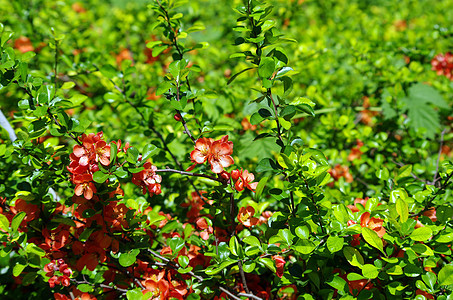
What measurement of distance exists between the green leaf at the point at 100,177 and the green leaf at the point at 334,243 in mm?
640

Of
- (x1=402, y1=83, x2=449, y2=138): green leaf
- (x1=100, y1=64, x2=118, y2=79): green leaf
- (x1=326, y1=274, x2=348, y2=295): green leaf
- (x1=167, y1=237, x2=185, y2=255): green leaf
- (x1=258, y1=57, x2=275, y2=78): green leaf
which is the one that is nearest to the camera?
(x1=258, y1=57, x2=275, y2=78): green leaf

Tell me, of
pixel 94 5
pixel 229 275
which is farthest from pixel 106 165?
pixel 94 5

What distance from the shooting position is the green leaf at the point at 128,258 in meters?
1.05

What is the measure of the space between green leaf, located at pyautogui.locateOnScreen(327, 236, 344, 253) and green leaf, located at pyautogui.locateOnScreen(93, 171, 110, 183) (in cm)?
64

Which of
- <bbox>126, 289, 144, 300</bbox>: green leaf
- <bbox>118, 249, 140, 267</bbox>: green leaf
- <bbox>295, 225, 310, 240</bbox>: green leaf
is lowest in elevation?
<bbox>126, 289, 144, 300</bbox>: green leaf

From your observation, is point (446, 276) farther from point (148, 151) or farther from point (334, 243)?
point (148, 151)

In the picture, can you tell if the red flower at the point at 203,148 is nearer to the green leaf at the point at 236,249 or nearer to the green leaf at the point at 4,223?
the green leaf at the point at 236,249

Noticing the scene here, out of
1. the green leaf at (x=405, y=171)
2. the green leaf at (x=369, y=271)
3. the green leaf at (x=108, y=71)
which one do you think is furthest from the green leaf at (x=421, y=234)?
the green leaf at (x=108, y=71)

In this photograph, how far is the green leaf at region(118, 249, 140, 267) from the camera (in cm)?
105

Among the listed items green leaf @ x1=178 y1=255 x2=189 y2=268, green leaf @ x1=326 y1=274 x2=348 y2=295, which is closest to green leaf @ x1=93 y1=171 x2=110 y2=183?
green leaf @ x1=178 y1=255 x2=189 y2=268

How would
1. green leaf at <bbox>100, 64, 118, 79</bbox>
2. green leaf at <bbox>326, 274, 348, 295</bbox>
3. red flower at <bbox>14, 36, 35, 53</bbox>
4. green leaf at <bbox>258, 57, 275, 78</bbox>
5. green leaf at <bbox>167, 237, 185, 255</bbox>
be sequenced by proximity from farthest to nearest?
red flower at <bbox>14, 36, 35, 53</bbox>, green leaf at <bbox>100, 64, 118, 79</bbox>, green leaf at <bbox>167, 237, 185, 255</bbox>, green leaf at <bbox>326, 274, 348, 295</bbox>, green leaf at <bbox>258, 57, 275, 78</bbox>

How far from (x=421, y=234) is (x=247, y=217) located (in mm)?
517

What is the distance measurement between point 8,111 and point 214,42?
5.83 ft

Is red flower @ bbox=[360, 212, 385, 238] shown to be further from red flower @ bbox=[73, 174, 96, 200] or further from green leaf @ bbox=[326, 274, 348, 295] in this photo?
red flower @ bbox=[73, 174, 96, 200]
